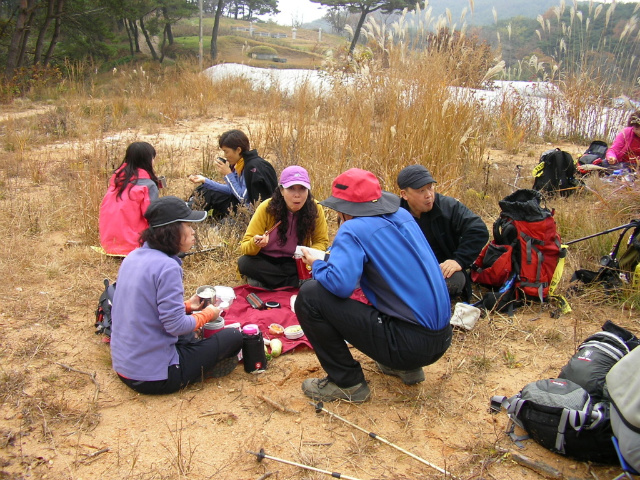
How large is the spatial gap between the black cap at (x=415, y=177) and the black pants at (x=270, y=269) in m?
1.15

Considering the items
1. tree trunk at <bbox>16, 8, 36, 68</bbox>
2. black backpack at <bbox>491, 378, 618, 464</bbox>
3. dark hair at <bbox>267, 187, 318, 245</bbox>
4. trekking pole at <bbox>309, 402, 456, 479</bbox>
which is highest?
tree trunk at <bbox>16, 8, 36, 68</bbox>

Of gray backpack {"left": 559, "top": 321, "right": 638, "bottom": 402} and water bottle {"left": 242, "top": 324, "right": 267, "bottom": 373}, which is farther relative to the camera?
water bottle {"left": 242, "top": 324, "right": 267, "bottom": 373}

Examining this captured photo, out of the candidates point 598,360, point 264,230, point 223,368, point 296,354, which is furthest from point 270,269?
point 598,360

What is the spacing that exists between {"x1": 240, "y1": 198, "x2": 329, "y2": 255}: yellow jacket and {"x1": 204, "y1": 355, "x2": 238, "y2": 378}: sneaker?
1104 mm

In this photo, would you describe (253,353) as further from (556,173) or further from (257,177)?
(556,173)

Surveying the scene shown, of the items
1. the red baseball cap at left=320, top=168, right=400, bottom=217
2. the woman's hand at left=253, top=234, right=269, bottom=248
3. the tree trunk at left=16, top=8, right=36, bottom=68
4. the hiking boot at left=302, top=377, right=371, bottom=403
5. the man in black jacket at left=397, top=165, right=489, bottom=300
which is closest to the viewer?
the red baseball cap at left=320, top=168, right=400, bottom=217

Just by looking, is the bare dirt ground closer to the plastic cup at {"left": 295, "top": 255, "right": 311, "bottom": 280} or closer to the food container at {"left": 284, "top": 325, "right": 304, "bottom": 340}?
the food container at {"left": 284, "top": 325, "right": 304, "bottom": 340}

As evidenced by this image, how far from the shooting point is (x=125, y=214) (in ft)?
13.4

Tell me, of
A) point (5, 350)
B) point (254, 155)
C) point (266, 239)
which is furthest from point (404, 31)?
point (5, 350)

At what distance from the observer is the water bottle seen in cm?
281

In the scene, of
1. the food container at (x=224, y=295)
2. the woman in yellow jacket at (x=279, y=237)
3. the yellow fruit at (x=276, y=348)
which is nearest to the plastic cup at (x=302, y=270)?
the woman in yellow jacket at (x=279, y=237)

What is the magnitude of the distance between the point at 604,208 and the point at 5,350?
15.3ft

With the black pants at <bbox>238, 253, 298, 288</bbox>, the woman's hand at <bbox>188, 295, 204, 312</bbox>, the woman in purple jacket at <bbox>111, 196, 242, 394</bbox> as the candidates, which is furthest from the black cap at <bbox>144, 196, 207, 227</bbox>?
the black pants at <bbox>238, 253, 298, 288</bbox>

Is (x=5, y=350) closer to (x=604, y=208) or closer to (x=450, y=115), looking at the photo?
(x=450, y=115)
